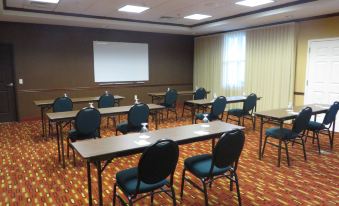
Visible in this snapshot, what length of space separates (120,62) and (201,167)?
21.2 ft

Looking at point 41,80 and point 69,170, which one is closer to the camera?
point 69,170

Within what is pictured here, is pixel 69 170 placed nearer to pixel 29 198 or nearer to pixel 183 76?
pixel 29 198

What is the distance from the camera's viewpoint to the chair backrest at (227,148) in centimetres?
238

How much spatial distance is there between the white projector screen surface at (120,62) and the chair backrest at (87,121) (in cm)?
446

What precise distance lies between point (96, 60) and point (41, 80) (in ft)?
5.45

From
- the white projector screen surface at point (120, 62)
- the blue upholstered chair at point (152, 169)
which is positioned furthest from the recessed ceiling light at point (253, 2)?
the blue upholstered chair at point (152, 169)

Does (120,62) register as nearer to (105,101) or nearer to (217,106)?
(105,101)

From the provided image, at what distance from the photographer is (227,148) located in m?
2.45

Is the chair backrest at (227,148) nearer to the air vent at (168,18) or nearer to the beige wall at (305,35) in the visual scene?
the beige wall at (305,35)

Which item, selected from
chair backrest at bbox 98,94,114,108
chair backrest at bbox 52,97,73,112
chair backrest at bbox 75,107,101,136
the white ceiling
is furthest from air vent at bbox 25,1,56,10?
chair backrest at bbox 75,107,101,136

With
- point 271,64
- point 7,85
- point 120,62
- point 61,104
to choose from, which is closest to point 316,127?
point 271,64

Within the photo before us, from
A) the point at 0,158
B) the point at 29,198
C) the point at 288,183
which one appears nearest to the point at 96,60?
the point at 0,158

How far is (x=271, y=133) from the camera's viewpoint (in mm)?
4137

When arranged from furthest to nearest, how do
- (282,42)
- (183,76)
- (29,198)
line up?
(183,76), (282,42), (29,198)
